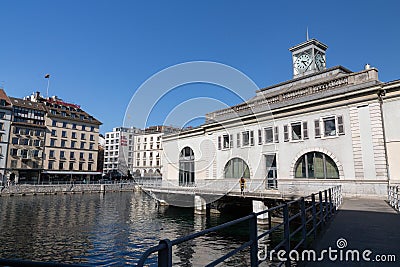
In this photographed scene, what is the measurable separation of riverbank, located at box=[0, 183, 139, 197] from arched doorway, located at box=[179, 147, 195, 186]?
74.8ft

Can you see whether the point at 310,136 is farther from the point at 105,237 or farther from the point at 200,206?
the point at 105,237

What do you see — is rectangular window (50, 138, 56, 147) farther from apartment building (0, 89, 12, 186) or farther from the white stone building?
the white stone building

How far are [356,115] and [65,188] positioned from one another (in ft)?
154

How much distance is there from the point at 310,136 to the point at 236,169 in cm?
932

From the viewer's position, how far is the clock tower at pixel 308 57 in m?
31.5

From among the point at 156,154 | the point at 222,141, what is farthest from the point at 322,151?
the point at 156,154

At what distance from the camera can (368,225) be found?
27.1 ft

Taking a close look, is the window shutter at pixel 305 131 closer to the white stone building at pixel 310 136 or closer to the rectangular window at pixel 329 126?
the white stone building at pixel 310 136

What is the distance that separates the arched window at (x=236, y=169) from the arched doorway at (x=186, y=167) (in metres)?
7.02

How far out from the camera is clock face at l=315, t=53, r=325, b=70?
104ft

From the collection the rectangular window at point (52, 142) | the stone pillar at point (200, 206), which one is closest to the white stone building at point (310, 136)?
the stone pillar at point (200, 206)

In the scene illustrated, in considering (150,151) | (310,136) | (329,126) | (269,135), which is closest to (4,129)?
(150,151)

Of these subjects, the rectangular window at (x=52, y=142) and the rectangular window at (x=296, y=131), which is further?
the rectangular window at (x=52, y=142)

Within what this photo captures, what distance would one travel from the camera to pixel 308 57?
32.1 meters
